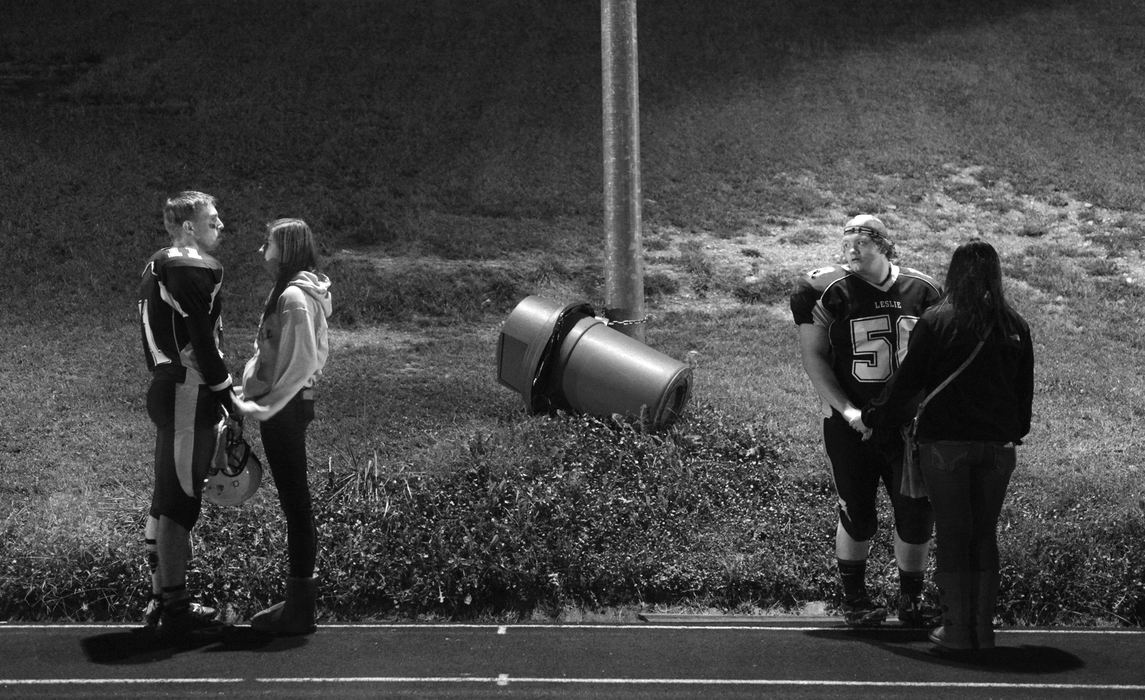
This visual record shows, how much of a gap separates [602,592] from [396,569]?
1091 mm

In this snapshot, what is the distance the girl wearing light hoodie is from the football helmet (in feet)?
0.54

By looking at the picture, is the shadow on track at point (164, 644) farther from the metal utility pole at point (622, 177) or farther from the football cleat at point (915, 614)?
the metal utility pole at point (622, 177)

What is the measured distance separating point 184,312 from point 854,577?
3.33 metres

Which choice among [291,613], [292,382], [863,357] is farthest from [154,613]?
[863,357]

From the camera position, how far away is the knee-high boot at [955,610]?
5340 mm

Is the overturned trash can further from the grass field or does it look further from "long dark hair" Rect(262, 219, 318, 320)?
"long dark hair" Rect(262, 219, 318, 320)

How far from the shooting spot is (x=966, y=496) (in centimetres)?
532

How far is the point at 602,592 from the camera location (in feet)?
21.4

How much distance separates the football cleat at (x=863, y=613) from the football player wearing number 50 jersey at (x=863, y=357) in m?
0.12

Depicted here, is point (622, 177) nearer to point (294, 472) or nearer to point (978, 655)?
point (294, 472)

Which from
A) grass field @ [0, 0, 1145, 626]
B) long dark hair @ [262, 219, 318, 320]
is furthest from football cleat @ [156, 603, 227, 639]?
long dark hair @ [262, 219, 318, 320]

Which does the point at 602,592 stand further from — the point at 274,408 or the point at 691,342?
the point at 691,342

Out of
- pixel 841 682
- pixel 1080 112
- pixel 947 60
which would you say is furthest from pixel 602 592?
pixel 947 60

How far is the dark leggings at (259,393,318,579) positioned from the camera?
5.53 metres
